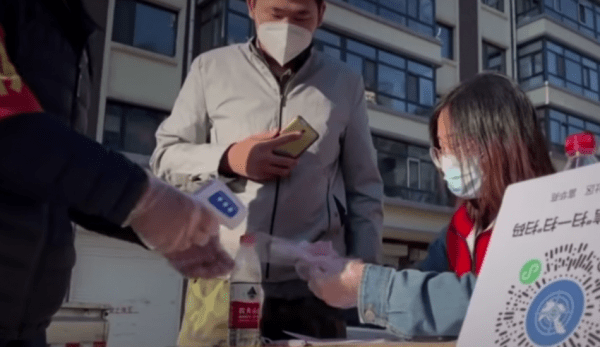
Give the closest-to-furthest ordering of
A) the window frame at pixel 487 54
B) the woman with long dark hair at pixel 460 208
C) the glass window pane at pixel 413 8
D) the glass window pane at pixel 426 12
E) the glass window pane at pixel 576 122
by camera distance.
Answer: the woman with long dark hair at pixel 460 208 < the glass window pane at pixel 413 8 < the glass window pane at pixel 426 12 < the window frame at pixel 487 54 < the glass window pane at pixel 576 122

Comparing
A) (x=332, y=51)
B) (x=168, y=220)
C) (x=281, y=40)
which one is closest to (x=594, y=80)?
(x=332, y=51)

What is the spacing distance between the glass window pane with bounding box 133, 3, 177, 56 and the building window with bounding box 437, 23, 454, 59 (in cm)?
671

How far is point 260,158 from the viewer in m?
1.68

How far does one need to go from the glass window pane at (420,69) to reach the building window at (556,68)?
3154 mm

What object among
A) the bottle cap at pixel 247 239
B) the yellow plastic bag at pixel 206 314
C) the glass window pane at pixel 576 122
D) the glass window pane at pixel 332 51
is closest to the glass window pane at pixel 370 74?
the glass window pane at pixel 332 51

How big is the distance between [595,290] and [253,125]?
130 centimetres

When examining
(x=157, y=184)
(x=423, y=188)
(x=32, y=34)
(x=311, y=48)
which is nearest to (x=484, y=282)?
(x=157, y=184)

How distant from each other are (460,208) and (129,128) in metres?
8.37

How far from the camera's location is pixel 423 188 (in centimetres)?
1269

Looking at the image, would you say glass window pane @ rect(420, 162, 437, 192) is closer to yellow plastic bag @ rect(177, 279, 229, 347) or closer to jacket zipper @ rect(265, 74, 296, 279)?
jacket zipper @ rect(265, 74, 296, 279)

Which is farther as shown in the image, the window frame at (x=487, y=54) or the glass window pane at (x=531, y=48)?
the glass window pane at (x=531, y=48)

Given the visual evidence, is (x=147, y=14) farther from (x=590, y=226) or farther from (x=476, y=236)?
(x=590, y=226)

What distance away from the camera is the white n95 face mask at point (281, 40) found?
201 cm

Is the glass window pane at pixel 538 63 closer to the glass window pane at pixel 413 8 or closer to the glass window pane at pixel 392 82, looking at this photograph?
the glass window pane at pixel 413 8
